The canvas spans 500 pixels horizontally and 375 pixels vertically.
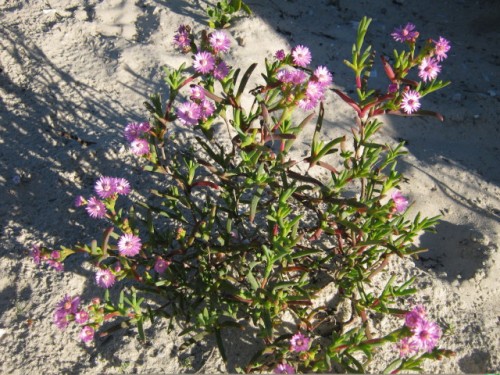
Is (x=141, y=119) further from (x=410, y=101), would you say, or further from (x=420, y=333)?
(x=420, y=333)

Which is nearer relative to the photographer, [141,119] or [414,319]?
[414,319]

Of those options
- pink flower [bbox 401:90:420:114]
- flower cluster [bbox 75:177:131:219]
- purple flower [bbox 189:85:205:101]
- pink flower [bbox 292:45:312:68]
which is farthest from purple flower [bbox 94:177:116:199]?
pink flower [bbox 401:90:420:114]

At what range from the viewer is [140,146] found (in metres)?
2.02

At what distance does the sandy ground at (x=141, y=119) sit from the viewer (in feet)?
7.57

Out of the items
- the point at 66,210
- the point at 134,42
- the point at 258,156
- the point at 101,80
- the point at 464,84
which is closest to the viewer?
the point at 258,156

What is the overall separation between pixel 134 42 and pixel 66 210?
1.42 metres

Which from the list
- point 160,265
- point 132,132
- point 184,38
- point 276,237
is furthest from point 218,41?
point 160,265

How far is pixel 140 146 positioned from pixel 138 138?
5 cm

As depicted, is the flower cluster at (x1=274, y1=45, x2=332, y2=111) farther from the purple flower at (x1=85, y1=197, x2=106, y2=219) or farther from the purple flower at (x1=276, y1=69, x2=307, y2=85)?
the purple flower at (x1=85, y1=197, x2=106, y2=219)

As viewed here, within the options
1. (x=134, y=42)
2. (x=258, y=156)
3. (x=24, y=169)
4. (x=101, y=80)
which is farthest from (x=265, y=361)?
(x=134, y=42)

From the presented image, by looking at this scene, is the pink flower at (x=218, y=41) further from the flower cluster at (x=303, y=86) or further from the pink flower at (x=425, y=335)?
the pink flower at (x=425, y=335)

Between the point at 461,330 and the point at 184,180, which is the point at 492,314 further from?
the point at 184,180

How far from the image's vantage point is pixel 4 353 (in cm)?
222

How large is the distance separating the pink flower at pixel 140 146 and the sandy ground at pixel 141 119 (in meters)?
0.79
